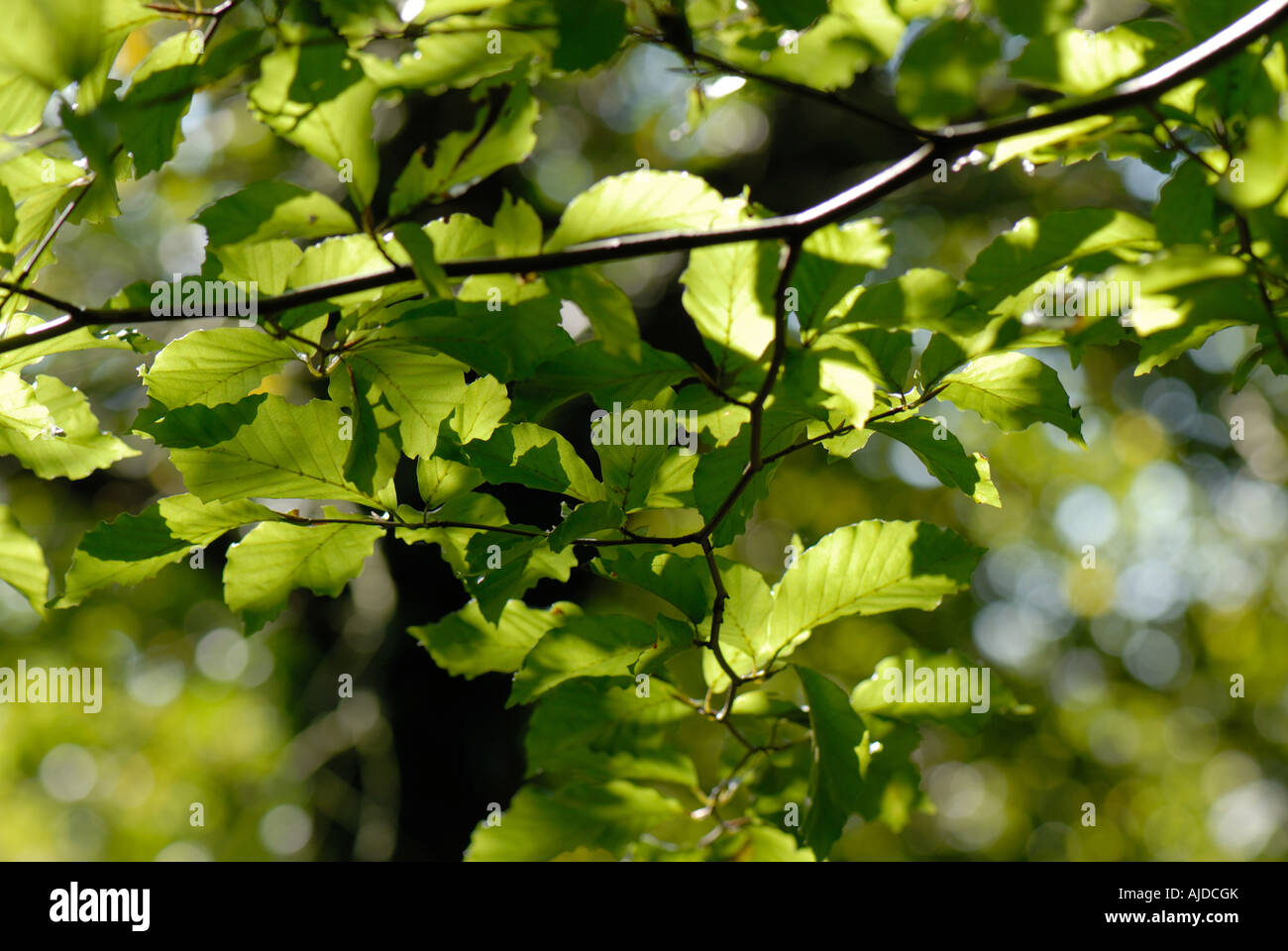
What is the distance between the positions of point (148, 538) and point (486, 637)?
1.49 feet

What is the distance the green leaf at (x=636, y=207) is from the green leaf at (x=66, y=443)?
2.40 feet

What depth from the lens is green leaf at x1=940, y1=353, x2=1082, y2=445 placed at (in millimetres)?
997

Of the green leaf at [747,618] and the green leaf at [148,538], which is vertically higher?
the green leaf at [148,538]

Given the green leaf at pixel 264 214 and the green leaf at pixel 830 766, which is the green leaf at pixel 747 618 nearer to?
the green leaf at pixel 830 766

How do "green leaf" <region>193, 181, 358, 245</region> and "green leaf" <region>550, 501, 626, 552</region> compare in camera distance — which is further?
"green leaf" <region>550, 501, 626, 552</region>

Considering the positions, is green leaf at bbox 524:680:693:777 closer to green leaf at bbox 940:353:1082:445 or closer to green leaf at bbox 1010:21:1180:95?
green leaf at bbox 940:353:1082:445

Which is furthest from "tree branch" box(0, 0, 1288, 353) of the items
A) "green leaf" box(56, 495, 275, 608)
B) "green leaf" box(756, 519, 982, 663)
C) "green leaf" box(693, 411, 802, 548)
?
"green leaf" box(756, 519, 982, 663)

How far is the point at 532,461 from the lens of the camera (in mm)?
1054

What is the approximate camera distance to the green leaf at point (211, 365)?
3.03ft

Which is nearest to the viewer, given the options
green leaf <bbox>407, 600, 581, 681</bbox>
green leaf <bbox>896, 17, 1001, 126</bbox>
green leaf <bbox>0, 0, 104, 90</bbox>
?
green leaf <bbox>0, 0, 104, 90</bbox>
